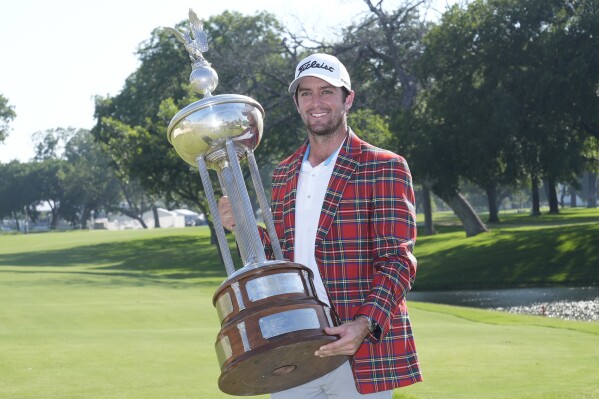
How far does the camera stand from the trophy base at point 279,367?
11.1 feet

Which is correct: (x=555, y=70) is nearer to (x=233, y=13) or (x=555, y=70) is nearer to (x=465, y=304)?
(x=465, y=304)

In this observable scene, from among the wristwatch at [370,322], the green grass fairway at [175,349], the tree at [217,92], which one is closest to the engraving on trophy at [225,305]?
the wristwatch at [370,322]

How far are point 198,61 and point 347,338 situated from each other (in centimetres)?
145

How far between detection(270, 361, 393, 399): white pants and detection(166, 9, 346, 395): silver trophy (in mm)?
228

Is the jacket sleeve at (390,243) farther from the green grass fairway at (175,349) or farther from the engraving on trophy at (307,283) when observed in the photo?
the green grass fairway at (175,349)

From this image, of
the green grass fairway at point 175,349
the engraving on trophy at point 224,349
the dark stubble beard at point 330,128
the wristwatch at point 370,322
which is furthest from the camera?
the green grass fairway at point 175,349

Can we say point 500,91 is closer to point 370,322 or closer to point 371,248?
point 371,248

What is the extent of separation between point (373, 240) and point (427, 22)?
3765 centimetres

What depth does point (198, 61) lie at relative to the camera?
433 centimetres

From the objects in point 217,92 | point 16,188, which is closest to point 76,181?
point 16,188

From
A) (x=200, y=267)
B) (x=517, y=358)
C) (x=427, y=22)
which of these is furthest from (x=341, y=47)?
(x=517, y=358)

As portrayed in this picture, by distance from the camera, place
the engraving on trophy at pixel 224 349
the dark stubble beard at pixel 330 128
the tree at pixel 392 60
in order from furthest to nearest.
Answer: the tree at pixel 392 60 < the dark stubble beard at pixel 330 128 < the engraving on trophy at pixel 224 349

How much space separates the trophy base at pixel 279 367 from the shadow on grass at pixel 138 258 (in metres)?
36.2

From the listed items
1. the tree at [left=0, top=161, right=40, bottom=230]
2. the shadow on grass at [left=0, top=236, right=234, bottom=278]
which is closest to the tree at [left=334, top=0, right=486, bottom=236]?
the shadow on grass at [left=0, top=236, right=234, bottom=278]
